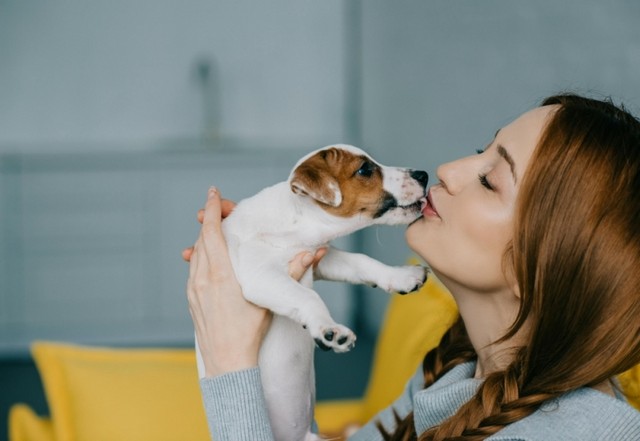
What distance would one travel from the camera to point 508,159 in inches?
51.8

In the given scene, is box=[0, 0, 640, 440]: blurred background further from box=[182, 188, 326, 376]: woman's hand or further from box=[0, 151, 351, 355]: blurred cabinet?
box=[182, 188, 326, 376]: woman's hand

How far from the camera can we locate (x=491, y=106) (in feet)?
9.46

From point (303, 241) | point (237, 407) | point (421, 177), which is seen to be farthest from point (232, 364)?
point (421, 177)

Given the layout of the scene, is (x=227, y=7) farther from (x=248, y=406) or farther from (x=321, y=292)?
(x=248, y=406)

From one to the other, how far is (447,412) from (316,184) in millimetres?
512

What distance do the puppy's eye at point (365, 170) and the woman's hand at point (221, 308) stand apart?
21 centimetres

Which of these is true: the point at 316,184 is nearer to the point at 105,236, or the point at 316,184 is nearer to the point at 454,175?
the point at 454,175

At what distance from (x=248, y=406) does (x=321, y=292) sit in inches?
155

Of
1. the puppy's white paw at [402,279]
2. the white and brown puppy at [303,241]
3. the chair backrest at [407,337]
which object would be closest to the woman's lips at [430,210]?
the white and brown puppy at [303,241]

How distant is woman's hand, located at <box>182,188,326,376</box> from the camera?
1432 mm

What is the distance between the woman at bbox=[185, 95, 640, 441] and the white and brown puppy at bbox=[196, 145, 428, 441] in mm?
96

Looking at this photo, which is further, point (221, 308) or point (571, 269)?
point (221, 308)

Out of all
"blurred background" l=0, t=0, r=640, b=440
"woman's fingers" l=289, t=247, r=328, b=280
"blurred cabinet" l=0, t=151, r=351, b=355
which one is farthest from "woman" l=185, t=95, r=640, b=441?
"blurred cabinet" l=0, t=151, r=351, b=355

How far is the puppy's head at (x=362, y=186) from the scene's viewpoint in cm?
160
